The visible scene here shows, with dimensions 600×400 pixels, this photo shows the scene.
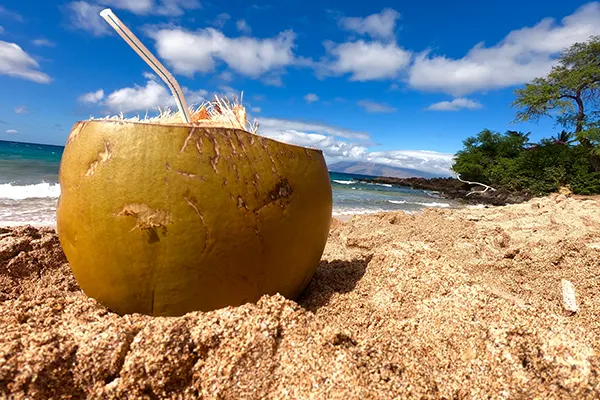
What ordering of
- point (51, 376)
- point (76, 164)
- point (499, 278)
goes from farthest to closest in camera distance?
point (499, 278)
point (76, 164)
point (51, 376)

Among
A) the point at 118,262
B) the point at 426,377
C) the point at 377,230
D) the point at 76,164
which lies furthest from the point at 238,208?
the point at 377,230

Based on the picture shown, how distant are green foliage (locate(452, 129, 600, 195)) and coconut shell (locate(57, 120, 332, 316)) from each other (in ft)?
77.0

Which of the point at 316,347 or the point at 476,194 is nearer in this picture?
the point at 316,347

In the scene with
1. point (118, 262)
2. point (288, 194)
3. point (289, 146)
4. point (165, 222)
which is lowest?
point (118, 262)

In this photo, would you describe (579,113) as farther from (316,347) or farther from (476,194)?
(316,347)

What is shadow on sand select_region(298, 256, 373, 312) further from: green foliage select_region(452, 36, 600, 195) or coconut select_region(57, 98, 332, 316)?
green foliage select_region(452, 36, 600, 195)

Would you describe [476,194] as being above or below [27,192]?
above

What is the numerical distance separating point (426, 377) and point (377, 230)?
4.28 metres

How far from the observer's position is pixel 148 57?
1.62m

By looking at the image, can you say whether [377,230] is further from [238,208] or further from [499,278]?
[238,208]

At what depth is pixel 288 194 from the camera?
5.34 feet

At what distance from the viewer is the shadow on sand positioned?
2.00m

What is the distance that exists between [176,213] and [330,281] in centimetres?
114

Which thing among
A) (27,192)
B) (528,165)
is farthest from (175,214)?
(528,165)
